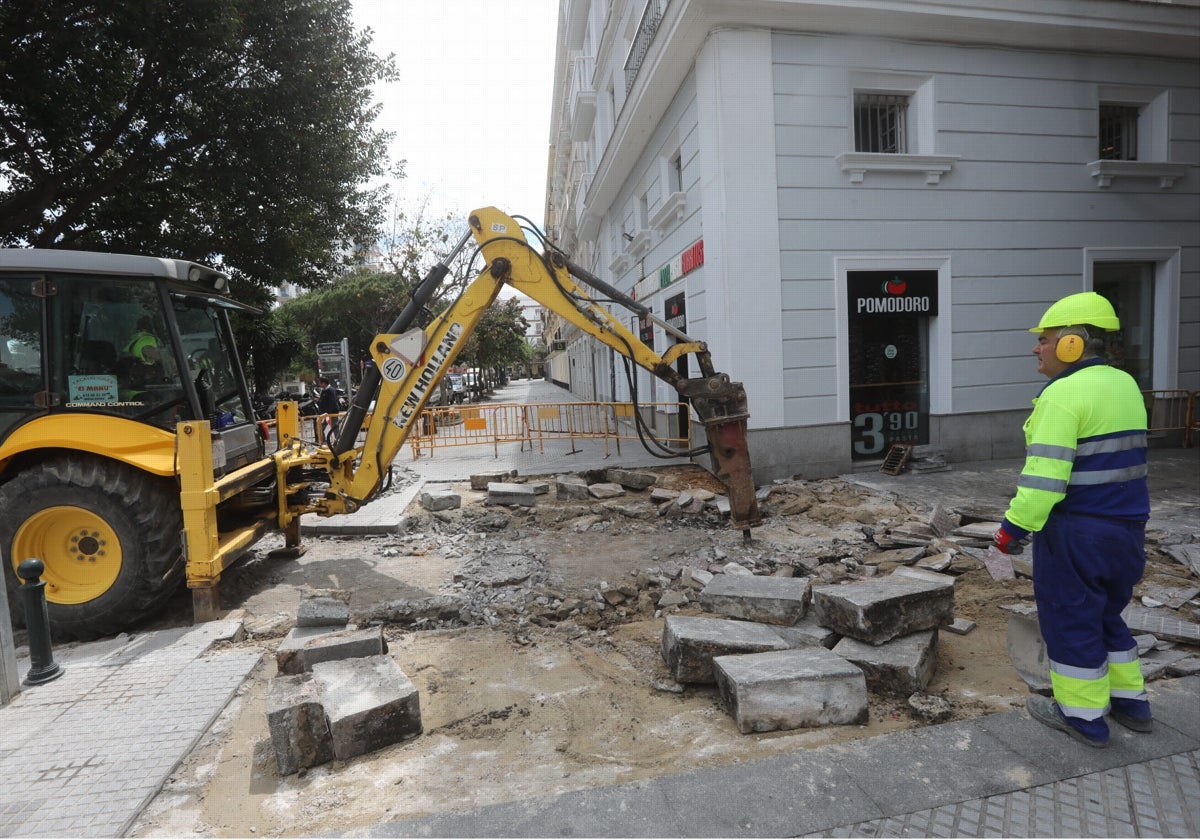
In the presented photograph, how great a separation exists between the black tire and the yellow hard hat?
5752 millimetres

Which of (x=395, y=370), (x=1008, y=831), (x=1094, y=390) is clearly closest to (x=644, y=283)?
(x=395, y=370)

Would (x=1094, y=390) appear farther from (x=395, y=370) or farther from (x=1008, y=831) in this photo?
(x=395, y=370)

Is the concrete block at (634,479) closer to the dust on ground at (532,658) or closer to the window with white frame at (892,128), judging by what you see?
the dust on ground at (532,658)

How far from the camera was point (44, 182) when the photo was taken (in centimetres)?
1040

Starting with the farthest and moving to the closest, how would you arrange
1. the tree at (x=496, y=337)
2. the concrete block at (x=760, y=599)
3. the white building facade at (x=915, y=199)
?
the tree at (x=496, y=337)
the white building facade at (x=915, y=199)
the concrete block at (x=760, y=599)

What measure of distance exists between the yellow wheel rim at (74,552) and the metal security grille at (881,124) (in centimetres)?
1052

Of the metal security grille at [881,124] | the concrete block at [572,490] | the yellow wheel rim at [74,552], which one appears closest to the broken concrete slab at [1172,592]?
the concrete block at [572,490]

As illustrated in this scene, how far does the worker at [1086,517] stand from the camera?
2881mm

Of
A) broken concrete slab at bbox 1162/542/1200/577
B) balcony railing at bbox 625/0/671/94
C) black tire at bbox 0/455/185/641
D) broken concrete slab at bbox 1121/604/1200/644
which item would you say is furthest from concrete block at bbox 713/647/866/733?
balcony railing at bbox 625/0/671/94

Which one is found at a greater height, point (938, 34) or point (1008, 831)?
point (938, 34)

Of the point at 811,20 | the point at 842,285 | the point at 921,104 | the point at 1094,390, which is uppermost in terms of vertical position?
the point at 811,20

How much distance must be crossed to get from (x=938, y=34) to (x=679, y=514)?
811 centimetres

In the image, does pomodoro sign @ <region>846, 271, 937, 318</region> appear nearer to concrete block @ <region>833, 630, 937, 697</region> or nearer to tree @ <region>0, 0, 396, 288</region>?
concrete block @ <region>833, 630, 937, 697</region>

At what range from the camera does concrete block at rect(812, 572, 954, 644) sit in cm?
372
